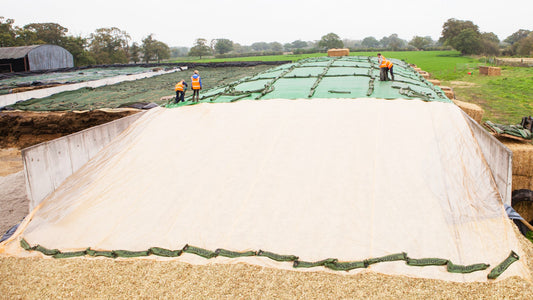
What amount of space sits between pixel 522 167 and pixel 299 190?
6.12 meters

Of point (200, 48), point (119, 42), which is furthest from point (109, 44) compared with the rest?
point (200, 48)

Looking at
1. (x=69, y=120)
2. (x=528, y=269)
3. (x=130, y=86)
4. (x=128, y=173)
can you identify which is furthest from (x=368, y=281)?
(x=130, y=86)

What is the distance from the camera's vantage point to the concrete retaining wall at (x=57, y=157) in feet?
27.9

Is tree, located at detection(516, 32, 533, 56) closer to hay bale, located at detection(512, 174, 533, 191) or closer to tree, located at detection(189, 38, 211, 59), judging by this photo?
hay bale, located at detection(512, 174, 533, 191)

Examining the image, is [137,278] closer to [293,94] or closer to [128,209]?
[128,209]

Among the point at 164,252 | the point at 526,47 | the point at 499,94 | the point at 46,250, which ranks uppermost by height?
the point at 526,47

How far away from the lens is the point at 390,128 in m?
9.00

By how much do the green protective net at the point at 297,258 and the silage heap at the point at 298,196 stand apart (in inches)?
1.0

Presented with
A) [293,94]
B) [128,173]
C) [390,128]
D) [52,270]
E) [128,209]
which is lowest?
[52,270]

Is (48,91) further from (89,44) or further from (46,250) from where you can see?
(89,44)

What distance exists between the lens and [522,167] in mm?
Answer: 8992

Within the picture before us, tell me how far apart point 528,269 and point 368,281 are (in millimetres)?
2605

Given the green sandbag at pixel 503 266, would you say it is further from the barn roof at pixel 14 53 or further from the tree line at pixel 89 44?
the tree line at pixel 89 44

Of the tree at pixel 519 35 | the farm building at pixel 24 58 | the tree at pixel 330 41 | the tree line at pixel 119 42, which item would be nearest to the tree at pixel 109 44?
the tree line at pixel 119 42
